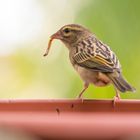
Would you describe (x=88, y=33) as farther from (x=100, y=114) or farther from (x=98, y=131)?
(x=98, y=131)

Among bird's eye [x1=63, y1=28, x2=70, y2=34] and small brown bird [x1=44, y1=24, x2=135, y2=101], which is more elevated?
bird's eye [x1=63, y1=28, x2=70, y2=34]

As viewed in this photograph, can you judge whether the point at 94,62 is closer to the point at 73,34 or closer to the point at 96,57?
the point at 96,57

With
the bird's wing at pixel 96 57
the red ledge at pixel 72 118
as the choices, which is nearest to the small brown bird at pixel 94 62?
the bird's wing at pixel 96 57

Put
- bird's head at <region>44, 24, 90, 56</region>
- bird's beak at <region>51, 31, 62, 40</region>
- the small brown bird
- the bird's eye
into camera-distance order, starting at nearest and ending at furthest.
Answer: the small brown bird → bird's beak at <region>51, 31, 62, 40</region> → the bird's eye → bird's head at <region>44, 24, 90, 56</region>

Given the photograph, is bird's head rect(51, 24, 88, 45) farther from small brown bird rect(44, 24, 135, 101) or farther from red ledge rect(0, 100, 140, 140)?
red ledge rect(0, 100, 140, 140)

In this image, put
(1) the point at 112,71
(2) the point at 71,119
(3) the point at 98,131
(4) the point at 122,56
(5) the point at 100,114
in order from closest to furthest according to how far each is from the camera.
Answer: (3) the point at 98,131 < (2) the point at 71,119 < (5) the point at 100,114 < (1) the point at 112,71 < (4) the point at 122,56

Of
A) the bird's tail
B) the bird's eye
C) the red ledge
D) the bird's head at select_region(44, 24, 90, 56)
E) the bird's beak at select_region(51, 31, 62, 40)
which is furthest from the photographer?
the bird's head at select_region(44, 24, 90, 56)

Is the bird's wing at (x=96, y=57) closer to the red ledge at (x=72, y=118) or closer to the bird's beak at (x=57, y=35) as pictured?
the bird's beak at (x=57, y=35)

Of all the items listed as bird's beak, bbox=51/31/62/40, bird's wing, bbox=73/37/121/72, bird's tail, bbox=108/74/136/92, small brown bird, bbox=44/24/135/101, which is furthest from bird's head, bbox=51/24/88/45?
bird's tail, bbox=108/74/136/92

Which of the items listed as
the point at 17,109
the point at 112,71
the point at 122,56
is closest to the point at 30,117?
the point at 17,109
